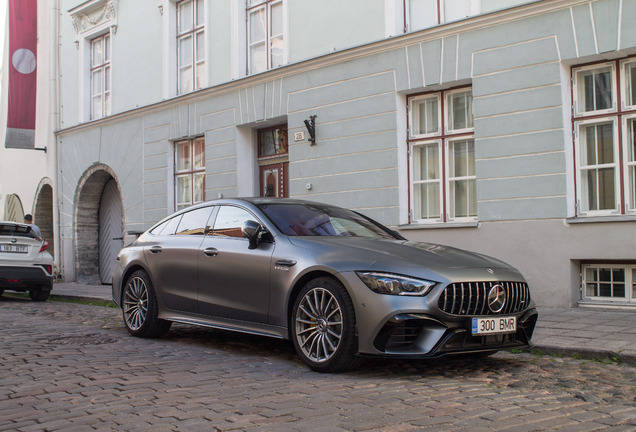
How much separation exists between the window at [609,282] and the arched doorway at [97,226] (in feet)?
45.1

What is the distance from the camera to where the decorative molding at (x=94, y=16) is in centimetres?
1896

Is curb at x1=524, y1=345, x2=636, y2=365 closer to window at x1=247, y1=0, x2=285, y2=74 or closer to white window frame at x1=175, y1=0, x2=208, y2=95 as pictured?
window at x1=247, y1=0, x2=285, y2=74

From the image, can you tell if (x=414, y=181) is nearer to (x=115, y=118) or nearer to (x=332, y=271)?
(x=332, y=271)

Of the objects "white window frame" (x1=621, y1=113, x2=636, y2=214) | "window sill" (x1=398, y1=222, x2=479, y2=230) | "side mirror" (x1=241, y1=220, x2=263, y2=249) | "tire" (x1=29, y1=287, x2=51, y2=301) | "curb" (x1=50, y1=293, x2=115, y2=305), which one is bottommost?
"curb" (x1=50, y1=293, x2=115, y2=305)

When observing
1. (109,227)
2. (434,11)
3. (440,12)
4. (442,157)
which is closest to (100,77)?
(109,227)

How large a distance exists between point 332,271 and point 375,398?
120 centimetres

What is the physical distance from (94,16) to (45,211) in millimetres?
6826

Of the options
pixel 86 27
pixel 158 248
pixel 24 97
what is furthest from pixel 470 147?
pixel 24 97

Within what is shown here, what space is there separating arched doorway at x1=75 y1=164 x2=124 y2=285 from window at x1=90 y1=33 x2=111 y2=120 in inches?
69.0

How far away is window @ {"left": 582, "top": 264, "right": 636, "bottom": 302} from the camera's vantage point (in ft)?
31.3

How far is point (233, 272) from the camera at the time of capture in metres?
6.54

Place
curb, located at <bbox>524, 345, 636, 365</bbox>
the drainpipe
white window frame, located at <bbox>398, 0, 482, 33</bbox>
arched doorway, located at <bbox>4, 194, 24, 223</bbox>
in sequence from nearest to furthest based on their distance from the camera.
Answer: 1. curb, located at <bbox>524, 345, 636, 365</bbox>
2. white window frame, located at <bbox>398, 0, 482, 33</bbox>
3. the drainpipe
4. arched doorway, located at <bbox>4, 194, 24, 223</bbox>

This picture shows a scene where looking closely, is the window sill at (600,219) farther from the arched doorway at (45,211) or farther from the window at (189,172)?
the arched doorway at (45,211)

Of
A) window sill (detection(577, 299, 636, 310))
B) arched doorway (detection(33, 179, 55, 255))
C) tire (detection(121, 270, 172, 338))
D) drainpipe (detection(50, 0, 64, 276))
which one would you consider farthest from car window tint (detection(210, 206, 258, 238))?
arched doorway (detection(33, 179, 55, 255))
